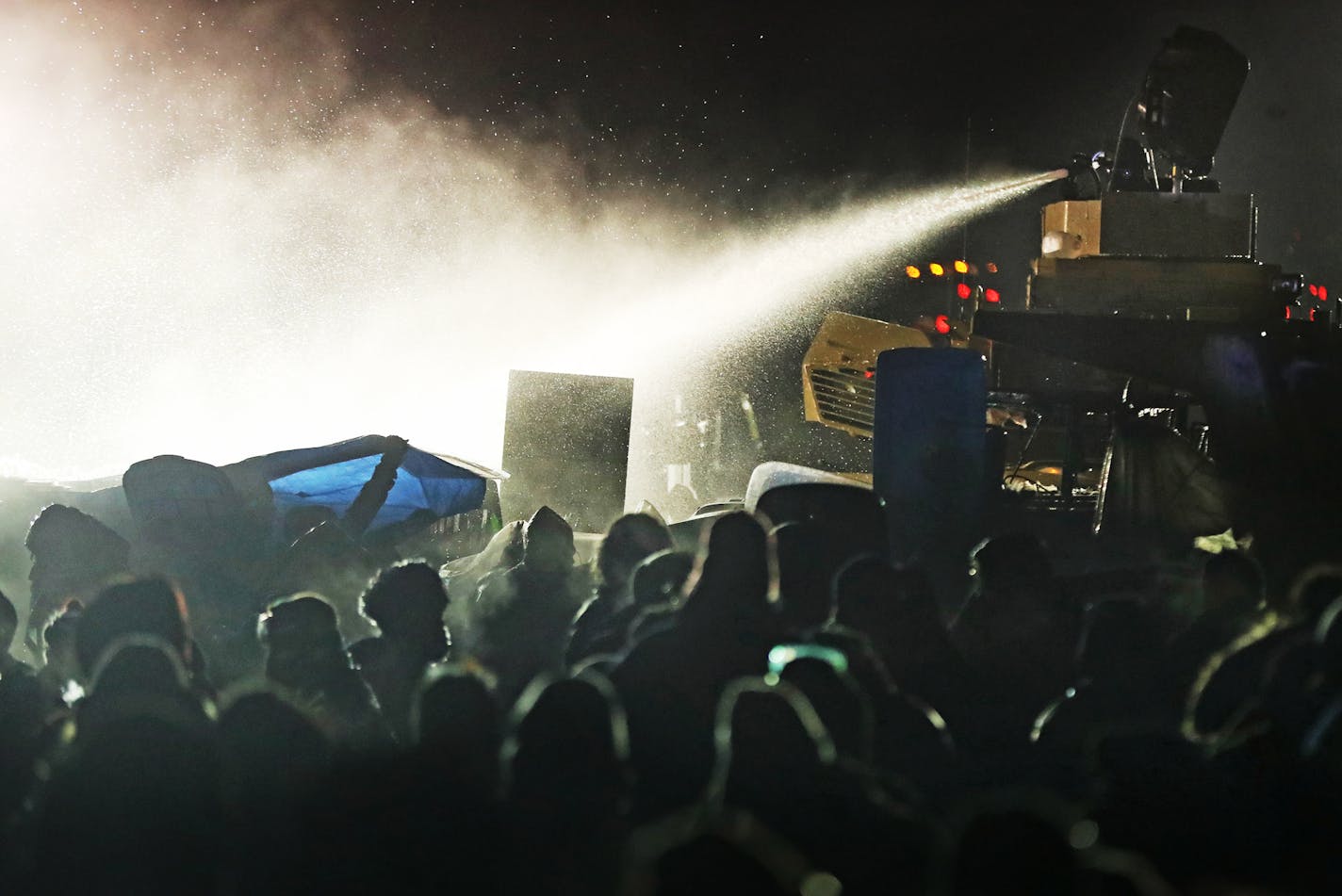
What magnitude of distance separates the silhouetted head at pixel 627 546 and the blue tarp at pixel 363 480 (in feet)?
11.8

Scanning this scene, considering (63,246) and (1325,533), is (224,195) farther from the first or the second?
(1325,533)

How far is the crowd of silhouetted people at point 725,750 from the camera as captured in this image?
8.34 ft

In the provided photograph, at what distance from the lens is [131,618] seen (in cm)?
394

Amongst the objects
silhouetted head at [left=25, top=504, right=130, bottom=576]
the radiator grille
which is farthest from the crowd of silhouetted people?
the radiator grille

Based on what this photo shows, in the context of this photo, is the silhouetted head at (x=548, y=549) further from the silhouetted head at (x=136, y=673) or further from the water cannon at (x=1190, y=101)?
the water cannon at (x=1190, y=101)

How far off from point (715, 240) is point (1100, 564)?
10176 millimetres

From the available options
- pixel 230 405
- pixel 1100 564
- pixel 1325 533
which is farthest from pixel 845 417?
pixel 230 405

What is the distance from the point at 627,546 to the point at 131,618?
7.17 ft

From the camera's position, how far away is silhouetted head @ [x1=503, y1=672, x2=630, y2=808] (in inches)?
104

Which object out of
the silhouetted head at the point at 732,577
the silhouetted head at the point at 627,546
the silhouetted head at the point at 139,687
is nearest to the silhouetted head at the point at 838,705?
the silhouetted head at the point at 732,577

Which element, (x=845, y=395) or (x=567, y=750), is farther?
(x=845, y=395)

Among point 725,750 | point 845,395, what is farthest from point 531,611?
point 845,395

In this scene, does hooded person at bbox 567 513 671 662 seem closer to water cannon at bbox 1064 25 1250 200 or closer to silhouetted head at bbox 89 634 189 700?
silhouetted head at bbox 89 634 189 700

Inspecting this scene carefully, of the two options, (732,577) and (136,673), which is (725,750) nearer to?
(732,577)
